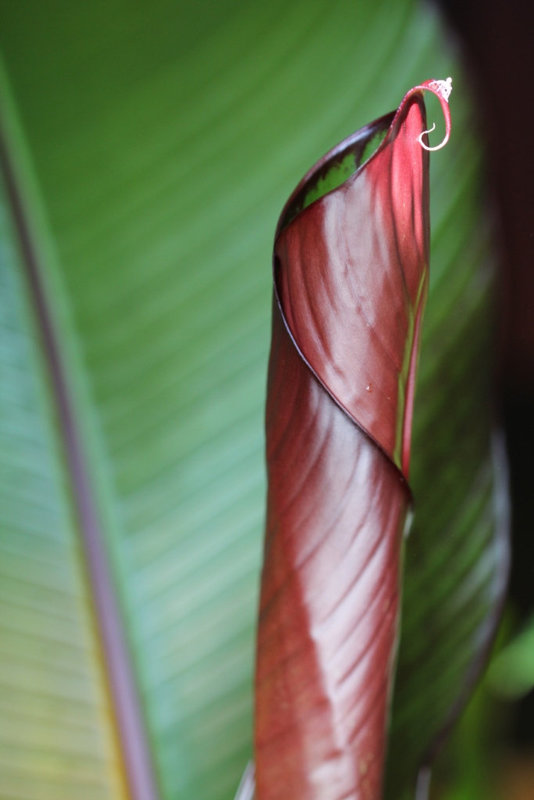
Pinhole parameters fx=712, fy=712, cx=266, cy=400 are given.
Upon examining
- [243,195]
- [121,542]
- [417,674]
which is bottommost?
[417,674]

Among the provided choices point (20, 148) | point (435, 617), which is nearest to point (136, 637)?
point (435, 617)

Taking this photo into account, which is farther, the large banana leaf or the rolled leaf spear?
the large banana leaf

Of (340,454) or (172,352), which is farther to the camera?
(172,352)

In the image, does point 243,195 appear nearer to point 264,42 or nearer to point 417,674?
point 264,42

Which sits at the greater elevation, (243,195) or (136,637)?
(243,195)
